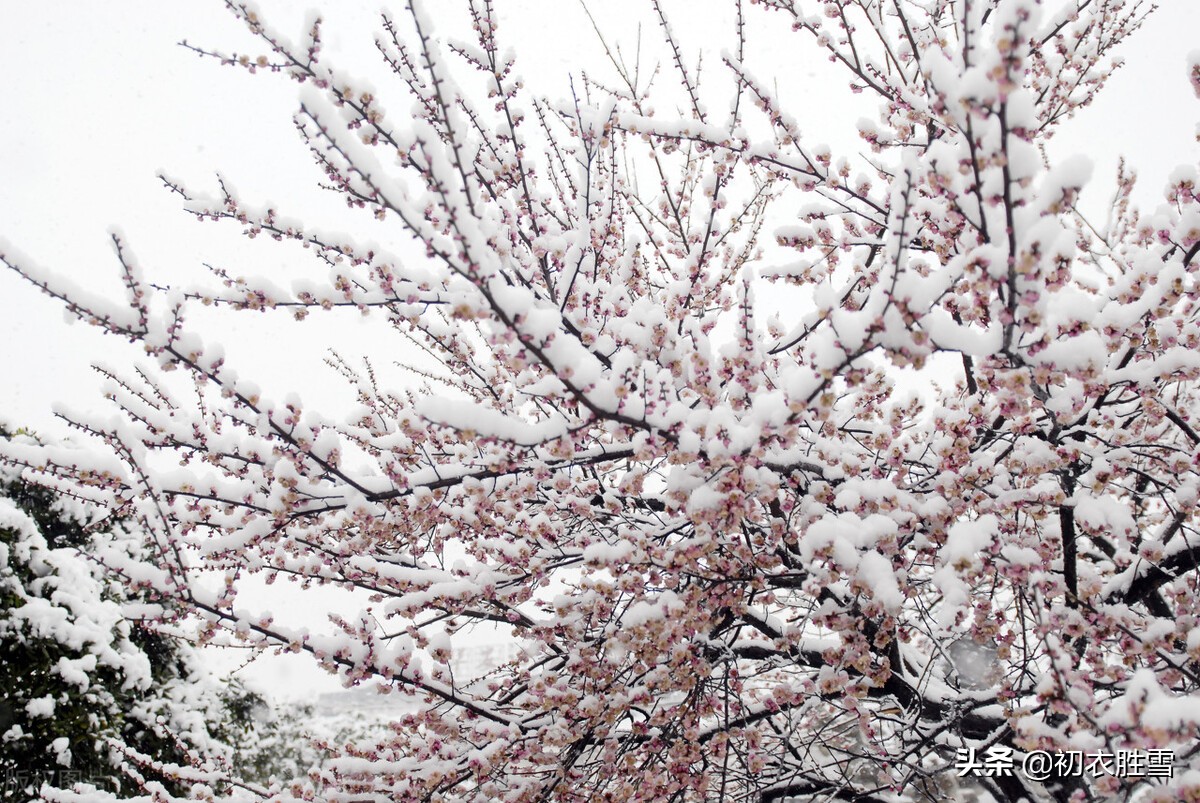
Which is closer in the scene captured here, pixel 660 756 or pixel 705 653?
pixel 660 756

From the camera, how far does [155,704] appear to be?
19.3 feet

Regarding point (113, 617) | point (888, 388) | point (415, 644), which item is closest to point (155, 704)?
point (113, 617)

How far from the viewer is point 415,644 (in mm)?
2848

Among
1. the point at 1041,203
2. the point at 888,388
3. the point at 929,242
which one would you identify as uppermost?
the point at 929,242

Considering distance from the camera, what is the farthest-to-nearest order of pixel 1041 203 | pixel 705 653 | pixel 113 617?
pixel 113 617
pixel 705 653
pixel 1041 203

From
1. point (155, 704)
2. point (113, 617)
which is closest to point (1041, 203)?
point (113, 617)

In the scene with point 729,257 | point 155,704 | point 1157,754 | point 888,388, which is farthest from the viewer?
point 155,704

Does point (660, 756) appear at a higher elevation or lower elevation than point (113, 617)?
lower

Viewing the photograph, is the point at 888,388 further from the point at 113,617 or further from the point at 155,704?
the point at 155,704

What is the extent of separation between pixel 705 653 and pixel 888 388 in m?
1.54

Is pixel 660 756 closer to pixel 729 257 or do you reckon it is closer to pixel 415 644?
pixel 415 644

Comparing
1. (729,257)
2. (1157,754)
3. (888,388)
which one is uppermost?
(729,257)

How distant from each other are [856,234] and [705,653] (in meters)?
2.22

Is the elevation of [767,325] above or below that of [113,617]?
above
